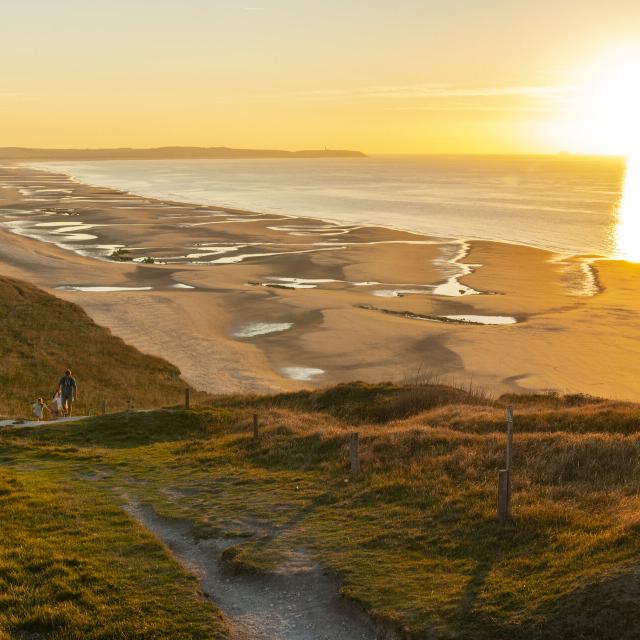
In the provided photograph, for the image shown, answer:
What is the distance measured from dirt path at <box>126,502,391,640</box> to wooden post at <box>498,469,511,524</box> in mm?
3514

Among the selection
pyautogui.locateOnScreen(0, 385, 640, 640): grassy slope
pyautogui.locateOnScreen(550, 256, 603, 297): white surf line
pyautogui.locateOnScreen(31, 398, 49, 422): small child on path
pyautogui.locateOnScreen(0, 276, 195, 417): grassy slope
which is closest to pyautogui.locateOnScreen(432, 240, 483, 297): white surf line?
pyautogui.locateOnScreen(550, 256, 603, 297): white surf line

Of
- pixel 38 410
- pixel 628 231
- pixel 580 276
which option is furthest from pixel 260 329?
pixel 628 231

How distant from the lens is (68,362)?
35.8m

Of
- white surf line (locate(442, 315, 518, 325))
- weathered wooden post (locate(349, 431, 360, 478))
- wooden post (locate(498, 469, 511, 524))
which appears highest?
wooden post (locate(498, 469, 511, 524))

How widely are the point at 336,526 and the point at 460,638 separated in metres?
4.86

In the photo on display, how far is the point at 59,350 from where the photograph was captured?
3694 cm

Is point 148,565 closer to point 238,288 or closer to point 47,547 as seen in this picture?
point 47,547

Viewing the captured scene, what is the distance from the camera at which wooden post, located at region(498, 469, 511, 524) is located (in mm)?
13914

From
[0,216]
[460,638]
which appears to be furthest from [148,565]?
[0,216]

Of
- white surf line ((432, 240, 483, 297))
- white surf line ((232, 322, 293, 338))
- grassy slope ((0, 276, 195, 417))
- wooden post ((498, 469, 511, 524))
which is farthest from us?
white surf line ((432, 240, 483, 297))

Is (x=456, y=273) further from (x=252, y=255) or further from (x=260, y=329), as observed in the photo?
(x=260, y=329)

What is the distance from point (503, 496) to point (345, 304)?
44.6 m

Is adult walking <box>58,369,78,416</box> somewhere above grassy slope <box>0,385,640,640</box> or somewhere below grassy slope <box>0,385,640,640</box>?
below

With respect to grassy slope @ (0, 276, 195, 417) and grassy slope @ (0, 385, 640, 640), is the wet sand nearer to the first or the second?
grassy slope @ (0, 276, 195, 417)
